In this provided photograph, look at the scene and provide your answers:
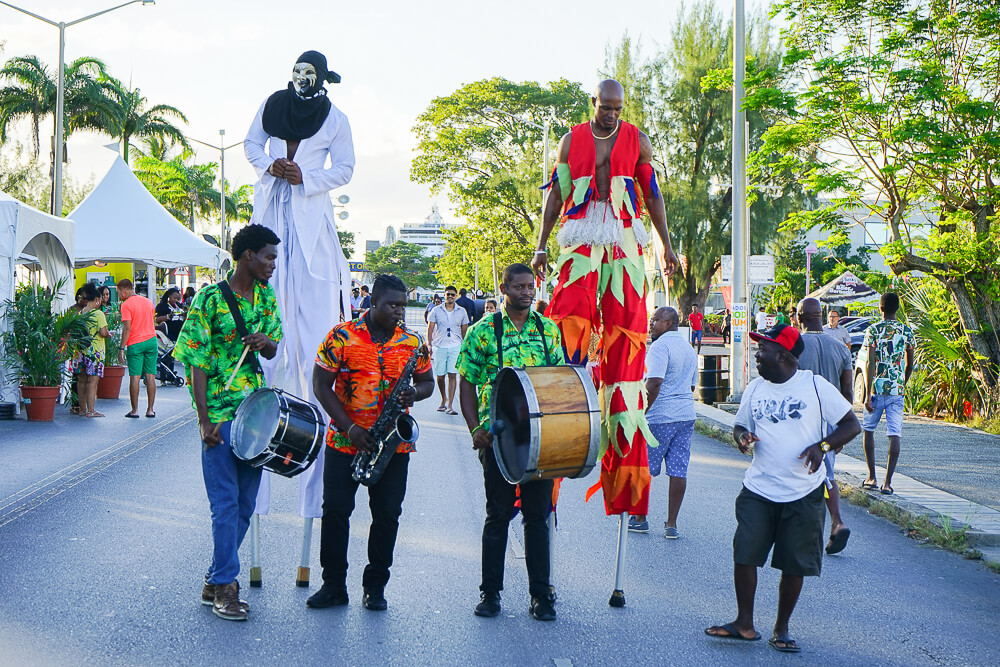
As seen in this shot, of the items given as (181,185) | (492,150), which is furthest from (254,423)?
(181,185)

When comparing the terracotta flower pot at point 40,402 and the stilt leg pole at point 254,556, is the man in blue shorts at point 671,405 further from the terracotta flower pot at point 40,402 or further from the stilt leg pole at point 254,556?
the terracotta flower pot at point 40,402

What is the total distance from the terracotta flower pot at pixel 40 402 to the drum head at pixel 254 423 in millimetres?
9882

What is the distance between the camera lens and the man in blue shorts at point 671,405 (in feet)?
26.0

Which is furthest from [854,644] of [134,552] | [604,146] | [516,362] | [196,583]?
[134,552]

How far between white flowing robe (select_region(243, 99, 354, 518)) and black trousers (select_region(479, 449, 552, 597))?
1122 mm

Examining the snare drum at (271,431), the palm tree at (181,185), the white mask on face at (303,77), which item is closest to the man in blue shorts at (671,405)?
the white mask on face at (303,77)

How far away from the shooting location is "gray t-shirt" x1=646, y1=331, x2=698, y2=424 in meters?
8.01

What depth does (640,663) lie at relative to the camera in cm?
476

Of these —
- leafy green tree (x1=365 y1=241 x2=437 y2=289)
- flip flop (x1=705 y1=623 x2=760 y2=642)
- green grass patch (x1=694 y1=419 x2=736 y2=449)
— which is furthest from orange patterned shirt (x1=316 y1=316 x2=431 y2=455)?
leafy green tree (x1=365 y1=241 x2=437 y2=289)

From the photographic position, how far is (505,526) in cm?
549

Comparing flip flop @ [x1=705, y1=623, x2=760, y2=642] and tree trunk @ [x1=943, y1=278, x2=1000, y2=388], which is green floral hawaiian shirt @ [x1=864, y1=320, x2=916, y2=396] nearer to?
flip flop @ [x1=705, y1=623, x2=760, y2=642]

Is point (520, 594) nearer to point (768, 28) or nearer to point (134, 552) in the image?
point (134, 552)

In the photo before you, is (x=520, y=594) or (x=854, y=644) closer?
(x=854, y=644)

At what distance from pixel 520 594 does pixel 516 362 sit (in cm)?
149
